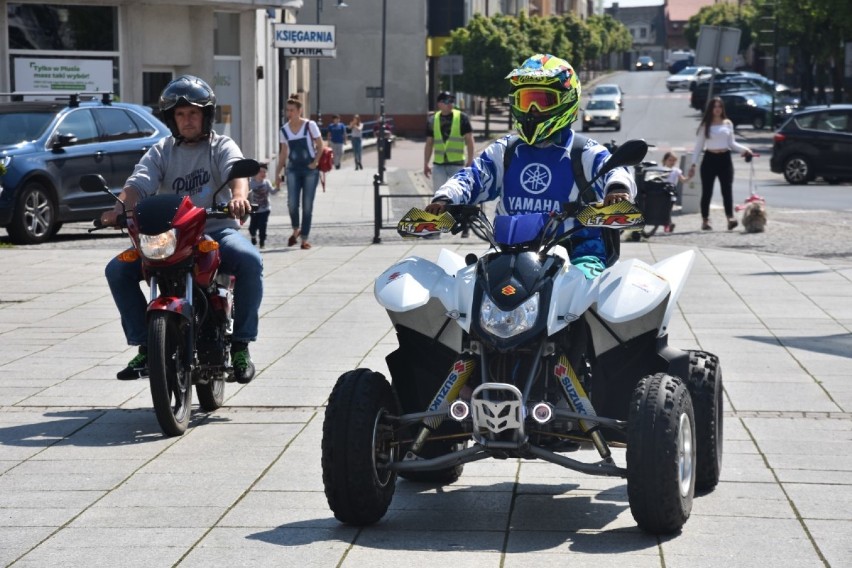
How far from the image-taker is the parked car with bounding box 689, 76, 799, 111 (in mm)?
63612

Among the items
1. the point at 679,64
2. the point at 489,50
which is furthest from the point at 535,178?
the point at 679,64

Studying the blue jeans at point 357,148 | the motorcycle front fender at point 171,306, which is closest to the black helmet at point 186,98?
the motorcycle front fender at point 171,306

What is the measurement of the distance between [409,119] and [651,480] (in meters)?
60.3

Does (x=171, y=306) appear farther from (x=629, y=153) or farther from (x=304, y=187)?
(x=304, y=187)

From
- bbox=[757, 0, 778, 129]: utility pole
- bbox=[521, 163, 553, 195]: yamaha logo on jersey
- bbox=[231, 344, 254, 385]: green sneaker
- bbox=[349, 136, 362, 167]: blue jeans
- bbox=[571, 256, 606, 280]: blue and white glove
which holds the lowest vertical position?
bbox=[349, 136, 362, 167]: blue jeans

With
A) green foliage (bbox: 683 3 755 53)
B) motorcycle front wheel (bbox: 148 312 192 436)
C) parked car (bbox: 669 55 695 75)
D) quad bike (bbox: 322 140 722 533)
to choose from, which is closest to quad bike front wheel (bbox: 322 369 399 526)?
quad bike (bbox: 322 140 722 533)

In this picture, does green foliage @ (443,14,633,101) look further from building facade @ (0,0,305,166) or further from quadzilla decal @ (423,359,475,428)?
quadzilla decal @ (423,359,475,428)

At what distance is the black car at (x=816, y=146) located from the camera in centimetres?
3034

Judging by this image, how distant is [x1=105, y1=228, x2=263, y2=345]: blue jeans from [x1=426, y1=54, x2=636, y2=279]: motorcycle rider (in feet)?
5.78

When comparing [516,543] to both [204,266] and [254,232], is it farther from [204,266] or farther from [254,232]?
[254,232]

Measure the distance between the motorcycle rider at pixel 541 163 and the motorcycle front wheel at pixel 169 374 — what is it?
5.42 ft

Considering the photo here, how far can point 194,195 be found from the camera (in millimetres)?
7930

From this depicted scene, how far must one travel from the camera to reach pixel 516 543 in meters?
5.41

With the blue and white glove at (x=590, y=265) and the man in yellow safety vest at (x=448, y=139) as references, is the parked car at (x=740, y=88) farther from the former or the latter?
the blue and white glove at (x=590, y=265)
